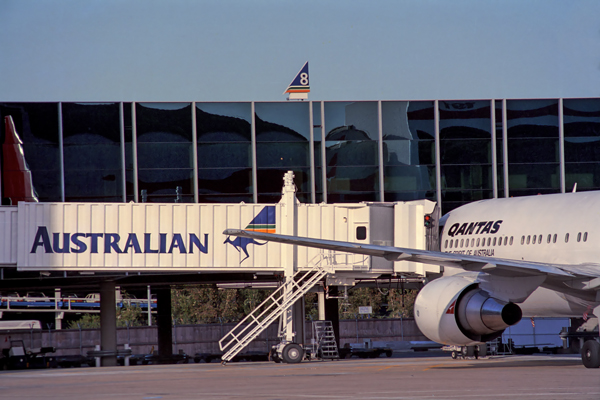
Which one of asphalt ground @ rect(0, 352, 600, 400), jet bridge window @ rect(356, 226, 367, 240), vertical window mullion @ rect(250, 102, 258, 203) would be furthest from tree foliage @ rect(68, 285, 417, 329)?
asphalt ground @ rect(0, 352, 600, 400)

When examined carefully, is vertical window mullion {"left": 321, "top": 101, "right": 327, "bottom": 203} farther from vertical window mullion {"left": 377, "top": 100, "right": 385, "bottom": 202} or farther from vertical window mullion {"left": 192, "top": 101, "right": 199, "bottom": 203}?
vertical window mullion {"left": 192, "top": 101, "right": 199, "bottom": 203}

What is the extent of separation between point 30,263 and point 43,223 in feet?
4.10

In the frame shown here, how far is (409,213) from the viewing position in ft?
83.6

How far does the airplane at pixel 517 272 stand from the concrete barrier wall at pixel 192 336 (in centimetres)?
2799

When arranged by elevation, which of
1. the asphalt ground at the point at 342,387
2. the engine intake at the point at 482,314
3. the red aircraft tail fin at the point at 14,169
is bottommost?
the asphalt ground at the point at 342,387

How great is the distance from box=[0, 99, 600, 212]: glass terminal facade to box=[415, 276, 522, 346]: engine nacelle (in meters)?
18.1

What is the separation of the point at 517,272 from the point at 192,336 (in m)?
34.7

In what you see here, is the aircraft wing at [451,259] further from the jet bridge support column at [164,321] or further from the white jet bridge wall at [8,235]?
the jet bridge support column at [164,321]

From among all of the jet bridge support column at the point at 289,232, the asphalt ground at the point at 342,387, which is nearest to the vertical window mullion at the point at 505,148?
the jet bridge support column at the point at 289,232

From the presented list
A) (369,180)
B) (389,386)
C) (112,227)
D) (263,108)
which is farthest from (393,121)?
(389,386)

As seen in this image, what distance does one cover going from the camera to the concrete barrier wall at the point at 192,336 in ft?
158

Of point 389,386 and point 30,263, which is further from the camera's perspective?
point 30,263

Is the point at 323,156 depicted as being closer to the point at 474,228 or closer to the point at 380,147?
the point at 380,147

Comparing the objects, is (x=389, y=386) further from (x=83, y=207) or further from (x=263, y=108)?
(x=263, y=108)
